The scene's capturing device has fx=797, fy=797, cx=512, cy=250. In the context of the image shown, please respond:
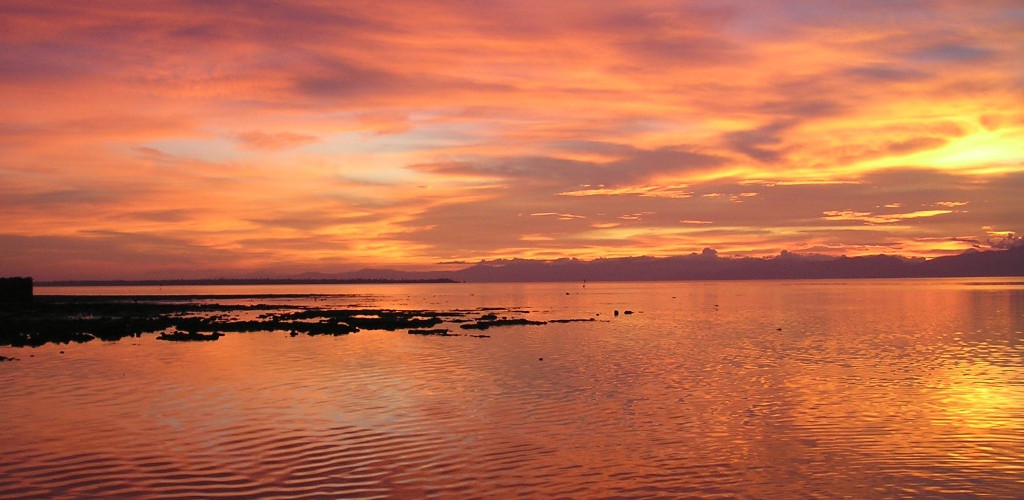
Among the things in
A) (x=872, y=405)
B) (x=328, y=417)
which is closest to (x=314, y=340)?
(x=328, y=417)

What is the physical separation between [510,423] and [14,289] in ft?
287

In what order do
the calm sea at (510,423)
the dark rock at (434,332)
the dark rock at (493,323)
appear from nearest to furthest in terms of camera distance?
the calm sea at (510,423)
the dark rock at (434,332)
the dark rock at (493,323)

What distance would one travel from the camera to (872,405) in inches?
1039

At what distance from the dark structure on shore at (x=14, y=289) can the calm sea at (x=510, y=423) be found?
176 ft

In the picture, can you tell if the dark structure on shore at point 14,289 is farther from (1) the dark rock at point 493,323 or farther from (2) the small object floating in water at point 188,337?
(1) the dark rock at point 493,323

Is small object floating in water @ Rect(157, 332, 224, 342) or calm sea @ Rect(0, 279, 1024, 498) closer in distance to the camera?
calm sea @ Rect(0, 279, 1024, 498)

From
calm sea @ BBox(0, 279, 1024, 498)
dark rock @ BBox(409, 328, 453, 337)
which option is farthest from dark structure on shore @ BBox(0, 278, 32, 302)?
dark rock @ BBox(409, 328, 453, 337)

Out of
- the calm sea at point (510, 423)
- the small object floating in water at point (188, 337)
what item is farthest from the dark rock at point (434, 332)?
the small object floating in water at point (188, 337)

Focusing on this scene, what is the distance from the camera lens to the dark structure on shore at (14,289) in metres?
89.1

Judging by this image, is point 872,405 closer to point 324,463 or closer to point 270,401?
point 324,463

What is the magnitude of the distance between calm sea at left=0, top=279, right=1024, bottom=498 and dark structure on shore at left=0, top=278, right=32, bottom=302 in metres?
53.8

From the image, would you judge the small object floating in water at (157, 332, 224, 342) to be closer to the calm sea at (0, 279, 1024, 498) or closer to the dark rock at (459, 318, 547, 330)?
the calm sea at (0, 279, 1024, 498)

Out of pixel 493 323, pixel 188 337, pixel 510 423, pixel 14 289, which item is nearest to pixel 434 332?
pixel 493 323

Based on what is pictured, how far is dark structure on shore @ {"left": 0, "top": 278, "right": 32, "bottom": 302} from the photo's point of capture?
292 ft
